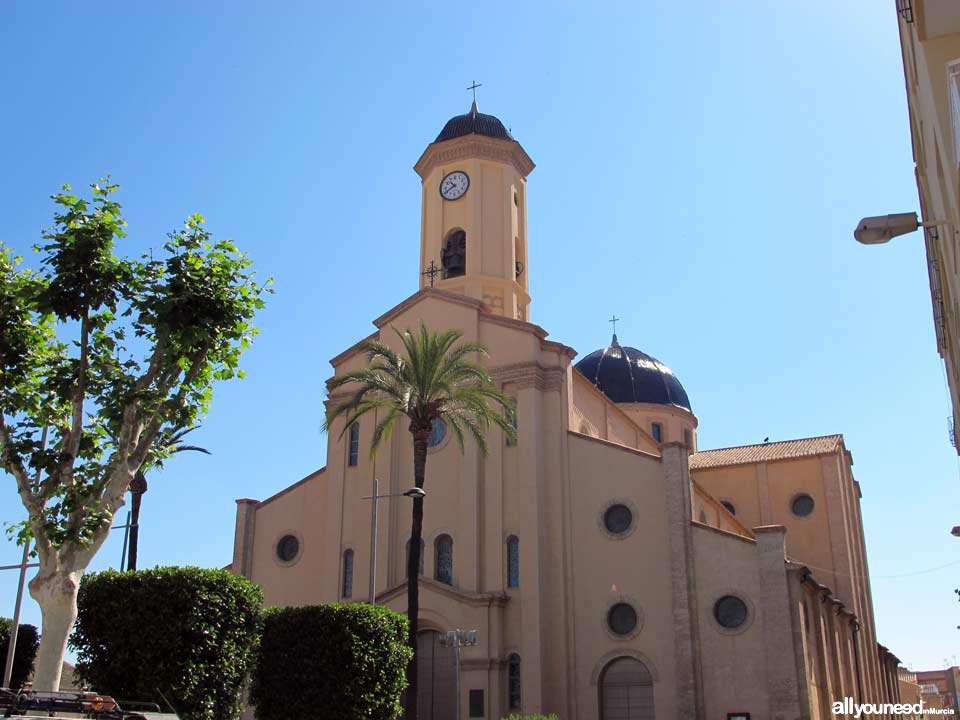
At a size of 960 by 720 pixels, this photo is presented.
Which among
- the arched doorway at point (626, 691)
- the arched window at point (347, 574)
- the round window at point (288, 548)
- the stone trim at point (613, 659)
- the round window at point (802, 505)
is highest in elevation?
the round window at point (802, 505)

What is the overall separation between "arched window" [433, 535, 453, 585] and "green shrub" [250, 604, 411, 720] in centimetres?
1171

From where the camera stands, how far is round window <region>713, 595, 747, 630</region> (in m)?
29.3

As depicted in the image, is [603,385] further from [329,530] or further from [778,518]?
[329,530]

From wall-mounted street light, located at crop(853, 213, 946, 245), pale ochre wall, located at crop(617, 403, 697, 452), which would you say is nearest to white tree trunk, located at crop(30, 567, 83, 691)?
wall-mounted street light, located at crop(853, 213, 946, 245)

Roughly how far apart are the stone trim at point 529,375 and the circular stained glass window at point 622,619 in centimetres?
759

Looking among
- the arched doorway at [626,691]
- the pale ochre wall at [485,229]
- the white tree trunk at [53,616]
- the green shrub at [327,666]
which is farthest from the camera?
the pale ochre wall at [485,229]

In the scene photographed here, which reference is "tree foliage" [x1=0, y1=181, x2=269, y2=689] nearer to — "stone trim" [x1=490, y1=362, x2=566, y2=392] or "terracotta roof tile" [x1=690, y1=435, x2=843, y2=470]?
"stone trim" [x1=490, y1=362, x2=566, y2=392]

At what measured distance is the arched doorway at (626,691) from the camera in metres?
29.9

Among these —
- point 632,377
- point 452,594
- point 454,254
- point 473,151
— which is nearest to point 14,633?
point 452,594

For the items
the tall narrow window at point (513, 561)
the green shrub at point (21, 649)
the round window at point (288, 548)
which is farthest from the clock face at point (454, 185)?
the green shrub at point (21, 649)

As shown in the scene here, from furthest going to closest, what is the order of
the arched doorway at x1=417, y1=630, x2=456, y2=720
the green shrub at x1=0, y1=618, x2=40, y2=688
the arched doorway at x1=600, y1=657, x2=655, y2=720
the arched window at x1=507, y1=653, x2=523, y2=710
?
the arched doorway at x1=417, y1=630, x2=456, y2=720
the arched window at x1=507, y1=653, x2=523, y2=710
the arched doorway at x1=600, y1=657, x2=655, y2=720
the green shrub at x1=0, y1=618, x2=40, y2=688

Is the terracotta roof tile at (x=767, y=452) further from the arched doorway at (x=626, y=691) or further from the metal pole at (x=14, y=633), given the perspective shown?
the metal pole at (x=14, y=633)

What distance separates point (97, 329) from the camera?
15.7m

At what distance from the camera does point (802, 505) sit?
148 ft
